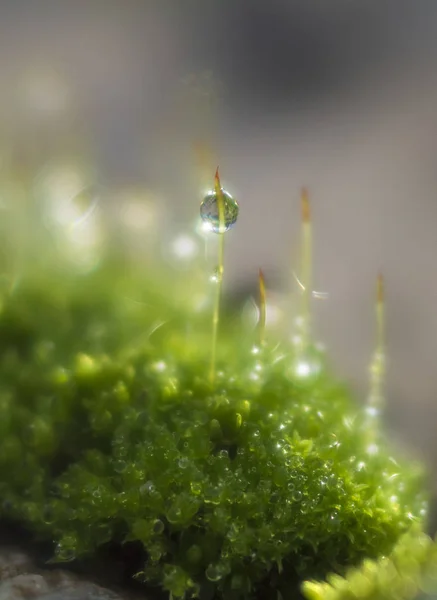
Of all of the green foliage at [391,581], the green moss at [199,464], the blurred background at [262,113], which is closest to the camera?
the green foliage at [391,581]

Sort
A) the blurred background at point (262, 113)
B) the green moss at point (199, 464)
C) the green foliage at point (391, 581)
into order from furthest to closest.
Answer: the blurred background at point (262, 113)
the green moss at point (199, 464)
the green foliage at point (391, 581)

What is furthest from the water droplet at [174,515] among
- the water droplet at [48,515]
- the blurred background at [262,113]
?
the blurred background at [262,113]

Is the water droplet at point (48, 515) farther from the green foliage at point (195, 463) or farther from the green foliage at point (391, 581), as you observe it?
the green foliage at point (391, 581)

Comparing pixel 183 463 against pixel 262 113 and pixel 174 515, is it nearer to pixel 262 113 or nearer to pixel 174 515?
pixel 174 515

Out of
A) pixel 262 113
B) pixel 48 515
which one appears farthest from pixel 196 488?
pixel 262 113

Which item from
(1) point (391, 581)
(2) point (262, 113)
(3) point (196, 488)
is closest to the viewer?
(1) point (391, 581)

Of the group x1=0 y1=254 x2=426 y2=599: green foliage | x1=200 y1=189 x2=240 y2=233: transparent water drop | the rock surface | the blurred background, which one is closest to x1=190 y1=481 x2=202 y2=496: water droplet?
x1=0 y1=254 x2=426 y2=599: green foliage

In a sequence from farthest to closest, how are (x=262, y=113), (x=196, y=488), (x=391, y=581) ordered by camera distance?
(x=262, y=113) < (x=196, y=488) < (x=391, y=581)
